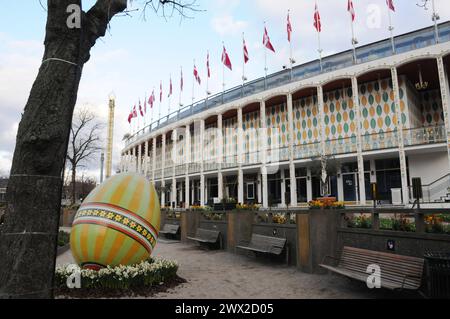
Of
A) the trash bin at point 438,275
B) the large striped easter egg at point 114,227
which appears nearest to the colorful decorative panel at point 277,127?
the large striped easter egg at point 114,227

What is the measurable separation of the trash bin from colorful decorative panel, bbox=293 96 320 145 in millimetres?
24230

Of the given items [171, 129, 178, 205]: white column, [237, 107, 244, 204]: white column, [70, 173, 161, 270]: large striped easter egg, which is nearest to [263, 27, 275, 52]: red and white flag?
[237, 107, 244, 204]: white column

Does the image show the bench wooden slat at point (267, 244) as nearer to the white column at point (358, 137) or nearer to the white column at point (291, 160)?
the white column at point (358, 137)

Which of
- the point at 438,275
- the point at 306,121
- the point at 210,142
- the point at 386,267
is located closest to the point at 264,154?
the point at 306,121

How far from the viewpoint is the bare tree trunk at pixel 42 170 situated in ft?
9.90

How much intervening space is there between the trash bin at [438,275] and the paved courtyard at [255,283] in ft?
5.00

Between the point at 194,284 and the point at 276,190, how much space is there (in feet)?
A: 82.2

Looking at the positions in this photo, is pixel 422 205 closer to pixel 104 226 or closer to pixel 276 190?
pixel 276 190

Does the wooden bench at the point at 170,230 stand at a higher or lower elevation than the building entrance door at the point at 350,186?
lower

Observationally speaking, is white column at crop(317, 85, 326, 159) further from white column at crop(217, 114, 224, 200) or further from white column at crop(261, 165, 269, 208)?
white column at crop(217, 114, 224, 200)

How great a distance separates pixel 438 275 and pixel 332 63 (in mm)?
24575

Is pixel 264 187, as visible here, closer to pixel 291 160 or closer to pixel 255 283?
pixel 291 160

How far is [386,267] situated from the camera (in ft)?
21.1
